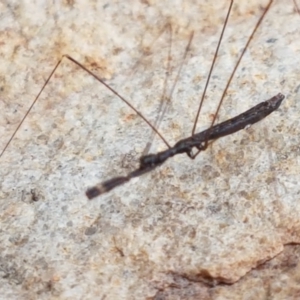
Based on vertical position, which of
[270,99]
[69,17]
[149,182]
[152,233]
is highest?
[69,17]

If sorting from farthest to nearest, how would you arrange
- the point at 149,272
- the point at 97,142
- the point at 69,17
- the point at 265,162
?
the point at 69,17
the point at 97,142
the point at 265,162
the point at 149,272

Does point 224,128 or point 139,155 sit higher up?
point 224,128

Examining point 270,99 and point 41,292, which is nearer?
point 41,292

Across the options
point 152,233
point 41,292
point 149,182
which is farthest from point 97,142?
point 41,292

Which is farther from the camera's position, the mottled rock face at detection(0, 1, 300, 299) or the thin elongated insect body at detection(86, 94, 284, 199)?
the thin elongated insect body at detection(86, 94, 284, 199)

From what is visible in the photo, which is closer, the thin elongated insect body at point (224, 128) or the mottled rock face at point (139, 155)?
the mottled rock face at point (139, 155)

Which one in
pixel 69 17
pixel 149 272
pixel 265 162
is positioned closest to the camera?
pixel 149 272

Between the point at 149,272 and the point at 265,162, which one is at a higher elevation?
the point at 265,162

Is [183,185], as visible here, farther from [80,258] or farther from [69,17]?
[69,17]
